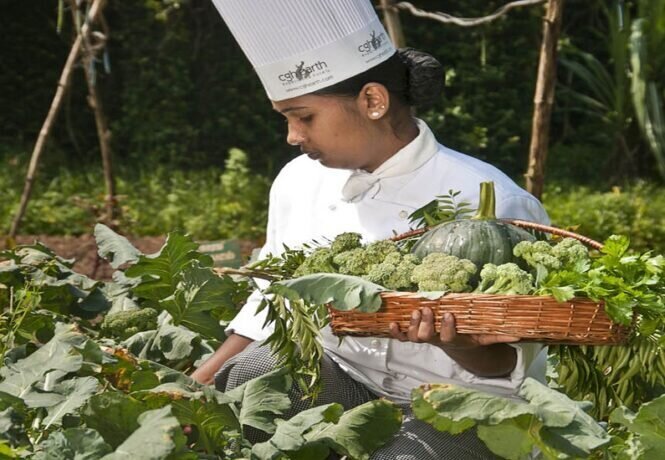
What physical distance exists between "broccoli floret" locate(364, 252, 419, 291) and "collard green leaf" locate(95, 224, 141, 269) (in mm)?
1347

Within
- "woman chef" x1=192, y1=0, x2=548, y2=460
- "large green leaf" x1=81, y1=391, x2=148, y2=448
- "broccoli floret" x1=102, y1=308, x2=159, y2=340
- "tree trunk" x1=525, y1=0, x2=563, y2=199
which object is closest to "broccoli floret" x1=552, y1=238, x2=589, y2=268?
"woman chef" x1=192, y1=0, x2=548, y2=460

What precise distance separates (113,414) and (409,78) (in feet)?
3.94

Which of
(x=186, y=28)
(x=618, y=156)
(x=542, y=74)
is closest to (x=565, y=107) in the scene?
(x=618, y=156)

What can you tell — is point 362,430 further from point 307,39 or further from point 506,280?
point 307,39

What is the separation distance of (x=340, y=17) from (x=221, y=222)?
20.3 ft

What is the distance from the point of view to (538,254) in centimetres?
289

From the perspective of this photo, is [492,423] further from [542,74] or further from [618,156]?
[618,156]

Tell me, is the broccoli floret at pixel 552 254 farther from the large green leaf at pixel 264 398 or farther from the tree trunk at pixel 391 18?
the tree trunk at pixel 391 18

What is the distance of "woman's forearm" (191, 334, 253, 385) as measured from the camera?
360cm

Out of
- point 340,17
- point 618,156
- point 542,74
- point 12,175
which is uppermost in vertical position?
point 340,17

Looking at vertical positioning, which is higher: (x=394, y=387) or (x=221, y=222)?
(x=394, y=387)

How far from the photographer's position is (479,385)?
3248 millimetres

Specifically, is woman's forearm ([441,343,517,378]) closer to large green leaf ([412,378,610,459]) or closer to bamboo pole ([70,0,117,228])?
large green leaf ([412,378,610,459])

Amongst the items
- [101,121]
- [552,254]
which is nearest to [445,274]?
[552,254]
